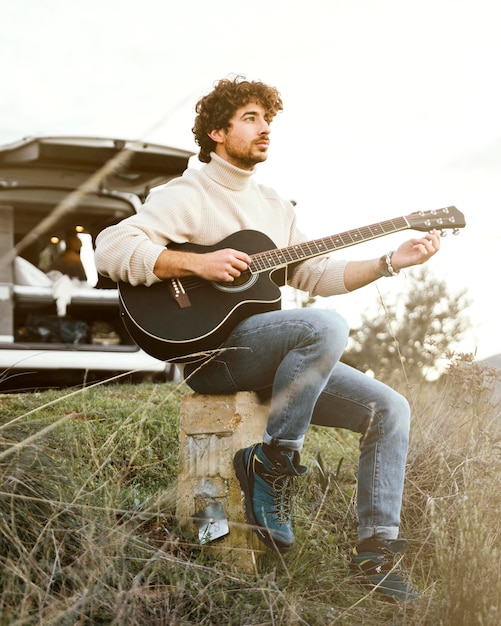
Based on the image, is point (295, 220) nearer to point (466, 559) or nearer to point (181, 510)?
point (181, 510)

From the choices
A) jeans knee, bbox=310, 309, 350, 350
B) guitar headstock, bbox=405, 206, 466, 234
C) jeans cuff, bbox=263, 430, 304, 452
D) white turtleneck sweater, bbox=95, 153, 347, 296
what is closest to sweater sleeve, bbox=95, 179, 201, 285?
white turtleneck sweater, bbox=95, 153, 347, 296

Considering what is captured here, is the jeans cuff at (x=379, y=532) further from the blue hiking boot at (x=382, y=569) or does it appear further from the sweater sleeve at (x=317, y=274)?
the sweater sleeve at (x=317, y=274)

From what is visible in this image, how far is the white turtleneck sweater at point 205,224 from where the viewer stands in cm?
296

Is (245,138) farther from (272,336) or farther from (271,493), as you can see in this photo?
(271,493)

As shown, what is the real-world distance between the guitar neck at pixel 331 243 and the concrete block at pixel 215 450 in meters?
0.54

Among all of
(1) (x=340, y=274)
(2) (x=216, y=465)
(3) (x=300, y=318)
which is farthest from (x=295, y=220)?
(2) (x=216, y=465)

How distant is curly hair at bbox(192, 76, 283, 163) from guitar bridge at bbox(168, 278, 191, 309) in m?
0.77

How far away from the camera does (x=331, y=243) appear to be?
10.5 ft

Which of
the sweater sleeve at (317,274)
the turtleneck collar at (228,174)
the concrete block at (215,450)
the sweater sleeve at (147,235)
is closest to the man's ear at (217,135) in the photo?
the turtleneck collar at (228,174)

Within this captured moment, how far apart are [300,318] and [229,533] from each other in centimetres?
82

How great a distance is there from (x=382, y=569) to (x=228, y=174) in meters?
1.62

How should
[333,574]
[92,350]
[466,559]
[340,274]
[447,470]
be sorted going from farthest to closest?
[92,350] < [447,470] < [340,274] < [333,574] < [466,559]

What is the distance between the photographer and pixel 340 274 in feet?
10.8

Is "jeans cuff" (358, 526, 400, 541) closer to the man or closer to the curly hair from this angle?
the man
